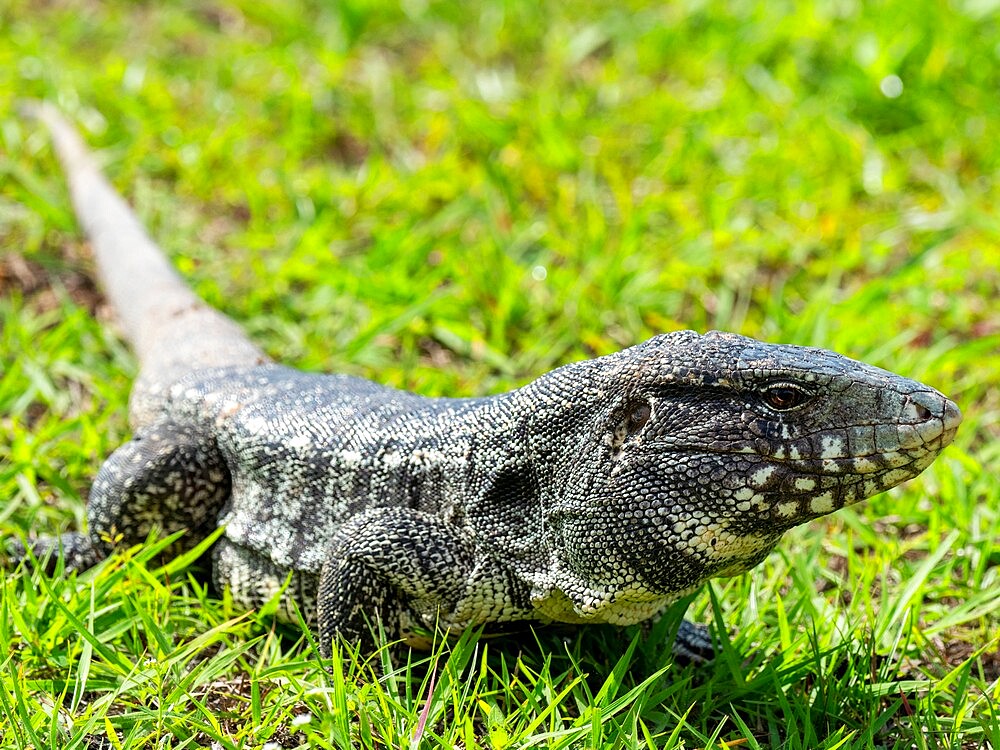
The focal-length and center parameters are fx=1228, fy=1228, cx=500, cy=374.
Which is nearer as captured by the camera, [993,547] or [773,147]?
[993,547]

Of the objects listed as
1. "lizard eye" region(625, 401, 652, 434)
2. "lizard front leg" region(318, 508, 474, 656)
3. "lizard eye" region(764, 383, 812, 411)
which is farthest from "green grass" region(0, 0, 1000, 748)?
"lizard eye" region(764, 383, 812, 411)

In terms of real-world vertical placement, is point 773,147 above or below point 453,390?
above

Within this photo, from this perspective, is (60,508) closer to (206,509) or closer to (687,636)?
(206,509)

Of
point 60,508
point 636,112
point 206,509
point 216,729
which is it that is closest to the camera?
point 216,729

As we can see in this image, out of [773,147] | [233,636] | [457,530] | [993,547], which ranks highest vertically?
[773,147]

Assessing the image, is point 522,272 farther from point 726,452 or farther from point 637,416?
point 726,452

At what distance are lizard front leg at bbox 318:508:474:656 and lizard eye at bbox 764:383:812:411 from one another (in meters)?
1.19

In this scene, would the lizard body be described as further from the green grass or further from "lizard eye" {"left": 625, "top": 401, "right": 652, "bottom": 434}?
the green grass

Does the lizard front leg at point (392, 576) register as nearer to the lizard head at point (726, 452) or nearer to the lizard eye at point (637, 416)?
the lizard head at point (726, 452)

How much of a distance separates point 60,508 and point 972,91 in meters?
7.06

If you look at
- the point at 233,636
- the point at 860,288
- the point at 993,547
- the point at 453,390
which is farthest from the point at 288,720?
the point at 860,288

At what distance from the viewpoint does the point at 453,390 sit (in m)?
6.52

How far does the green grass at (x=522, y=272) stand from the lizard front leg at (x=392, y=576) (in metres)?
0.16

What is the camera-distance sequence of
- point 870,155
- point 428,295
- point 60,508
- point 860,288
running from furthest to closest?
point 870,155, point 860,288, point 428,295, point 60,508
